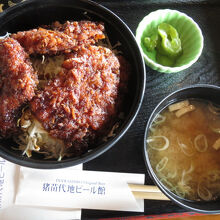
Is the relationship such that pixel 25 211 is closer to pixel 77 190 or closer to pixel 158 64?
pixel 77 190


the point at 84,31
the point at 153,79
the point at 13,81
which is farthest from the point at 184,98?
the point at 13,81

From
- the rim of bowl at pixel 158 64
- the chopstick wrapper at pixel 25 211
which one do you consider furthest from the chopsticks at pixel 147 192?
the rim of bowl at pixel 158 64

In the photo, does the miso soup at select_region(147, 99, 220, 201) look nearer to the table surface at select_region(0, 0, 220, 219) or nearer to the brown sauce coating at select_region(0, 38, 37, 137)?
the table surface at select_region(0, 0, 220, 219)

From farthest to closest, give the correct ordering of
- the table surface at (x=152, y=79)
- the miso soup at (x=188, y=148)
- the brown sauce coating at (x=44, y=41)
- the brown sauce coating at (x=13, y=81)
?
the table surface at (x=152, y=79) → the miso soup at (x=188, y=148) → the brown sauce coating at (x=44, y=41) → the brown sauce coating at (x=13, y=81)

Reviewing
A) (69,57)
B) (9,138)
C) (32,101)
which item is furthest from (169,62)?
(9,138)

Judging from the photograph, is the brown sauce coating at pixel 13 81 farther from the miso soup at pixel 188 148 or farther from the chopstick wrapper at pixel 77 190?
the miso soup at pixel 188 148

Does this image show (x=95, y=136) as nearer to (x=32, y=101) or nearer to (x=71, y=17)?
(x=32, y=101)
